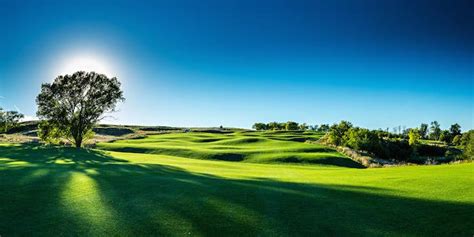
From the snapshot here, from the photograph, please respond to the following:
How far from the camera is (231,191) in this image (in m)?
13.6

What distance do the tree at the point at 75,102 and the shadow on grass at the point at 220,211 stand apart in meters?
35.4

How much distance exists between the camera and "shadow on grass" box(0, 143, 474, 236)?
9719mm

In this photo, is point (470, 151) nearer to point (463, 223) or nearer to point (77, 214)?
point (463, 223)

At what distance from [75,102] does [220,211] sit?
144ft

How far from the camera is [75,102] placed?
4819 centimetres

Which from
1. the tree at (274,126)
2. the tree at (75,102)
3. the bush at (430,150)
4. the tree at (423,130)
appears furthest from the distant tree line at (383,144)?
the tree at (423,130)

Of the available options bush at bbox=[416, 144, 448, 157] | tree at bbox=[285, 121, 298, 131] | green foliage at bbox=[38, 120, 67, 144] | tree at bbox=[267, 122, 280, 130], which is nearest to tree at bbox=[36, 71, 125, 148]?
green foliage at bbox=[38, 120, 67, 144]

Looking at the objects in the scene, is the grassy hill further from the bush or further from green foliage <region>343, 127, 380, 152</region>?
the bush

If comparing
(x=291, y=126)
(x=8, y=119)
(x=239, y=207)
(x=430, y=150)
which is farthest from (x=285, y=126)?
(x=239, y=207)

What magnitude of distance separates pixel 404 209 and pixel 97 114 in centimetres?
4785

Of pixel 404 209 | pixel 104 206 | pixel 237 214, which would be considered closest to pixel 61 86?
pixel 104 206

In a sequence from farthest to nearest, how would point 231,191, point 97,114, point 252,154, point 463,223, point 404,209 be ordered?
1. point 97,114
2. point 252,154
3. point 231,191
4. point 404,209
5. point 463,223

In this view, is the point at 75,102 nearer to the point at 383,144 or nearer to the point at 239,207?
the point at 239,207

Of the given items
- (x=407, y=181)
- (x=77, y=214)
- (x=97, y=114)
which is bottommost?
(x=77, y=214)
